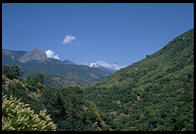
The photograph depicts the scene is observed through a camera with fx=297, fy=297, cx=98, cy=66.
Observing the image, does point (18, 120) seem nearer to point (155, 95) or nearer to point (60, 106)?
point (60, 106)

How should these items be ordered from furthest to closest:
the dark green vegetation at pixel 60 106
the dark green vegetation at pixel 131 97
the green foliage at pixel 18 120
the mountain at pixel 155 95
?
the mountain at pixel 155 95
the dark green vegetation at pixel 131 97
the dark green vegetation at pixel 60 106
the green foliage at pixel 18 120

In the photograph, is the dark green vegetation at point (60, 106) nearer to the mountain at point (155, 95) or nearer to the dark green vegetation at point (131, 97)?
the dark green vegetation at point (131, 97)

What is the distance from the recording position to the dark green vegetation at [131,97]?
37.3 metres

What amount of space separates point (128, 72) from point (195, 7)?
94.9 meters

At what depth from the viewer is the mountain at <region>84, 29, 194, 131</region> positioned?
50522mm

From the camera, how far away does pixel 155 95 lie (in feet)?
224

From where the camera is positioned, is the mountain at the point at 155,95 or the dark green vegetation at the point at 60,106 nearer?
the dark green vegetation at the point at 60,106

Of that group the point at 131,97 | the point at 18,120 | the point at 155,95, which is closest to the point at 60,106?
Answer: the point at 18,120

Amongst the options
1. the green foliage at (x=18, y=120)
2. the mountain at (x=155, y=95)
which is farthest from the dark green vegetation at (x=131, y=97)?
the green foliage at (x=18, y=120)

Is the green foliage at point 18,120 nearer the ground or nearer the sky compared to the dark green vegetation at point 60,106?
nearer the ground

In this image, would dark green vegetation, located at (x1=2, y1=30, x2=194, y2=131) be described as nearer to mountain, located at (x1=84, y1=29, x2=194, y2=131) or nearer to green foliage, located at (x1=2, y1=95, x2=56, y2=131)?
mountain, located at (x1=84, y1=29, x2=194, y2=131)

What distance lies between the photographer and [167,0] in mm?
6328

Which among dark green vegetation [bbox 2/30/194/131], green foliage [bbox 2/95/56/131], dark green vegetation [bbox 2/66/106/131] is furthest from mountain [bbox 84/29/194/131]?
green foliage [bbox 2/95/56/131]

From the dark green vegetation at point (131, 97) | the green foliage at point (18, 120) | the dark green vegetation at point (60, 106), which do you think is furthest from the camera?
the dark green vegetation at point (131, 97)
